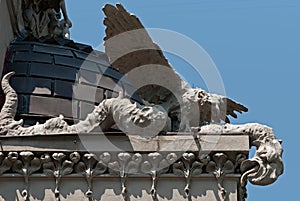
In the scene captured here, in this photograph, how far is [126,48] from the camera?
36.5 m

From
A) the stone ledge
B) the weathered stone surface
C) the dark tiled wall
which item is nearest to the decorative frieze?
the stone ledge

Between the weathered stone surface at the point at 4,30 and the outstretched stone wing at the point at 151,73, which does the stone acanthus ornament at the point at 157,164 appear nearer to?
the outstretched stone wing at the point at 151,73

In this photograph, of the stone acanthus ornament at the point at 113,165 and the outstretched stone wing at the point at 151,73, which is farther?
the outstretched stone wing at the point at 151,73

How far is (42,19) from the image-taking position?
4841cm

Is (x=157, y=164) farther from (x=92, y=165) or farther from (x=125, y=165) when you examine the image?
(x=92, y=165)

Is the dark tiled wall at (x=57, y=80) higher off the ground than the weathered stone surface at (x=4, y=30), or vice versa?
the weathered stone surface at (x=4, y=30)

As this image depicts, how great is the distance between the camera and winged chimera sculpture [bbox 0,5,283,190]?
1335 inches

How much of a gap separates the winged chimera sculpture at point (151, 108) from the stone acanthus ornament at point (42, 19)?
8536mm

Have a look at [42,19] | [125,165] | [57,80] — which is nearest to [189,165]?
[125,165]

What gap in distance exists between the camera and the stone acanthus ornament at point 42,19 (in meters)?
46.0

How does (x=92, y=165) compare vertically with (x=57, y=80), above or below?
below

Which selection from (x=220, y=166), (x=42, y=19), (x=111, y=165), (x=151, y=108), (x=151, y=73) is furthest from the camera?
(x=42, y=19)

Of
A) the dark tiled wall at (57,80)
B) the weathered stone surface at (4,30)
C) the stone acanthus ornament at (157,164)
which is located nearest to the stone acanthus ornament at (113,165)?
the stone acanthus ornament at (157,164)

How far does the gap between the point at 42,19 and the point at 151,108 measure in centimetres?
1501
